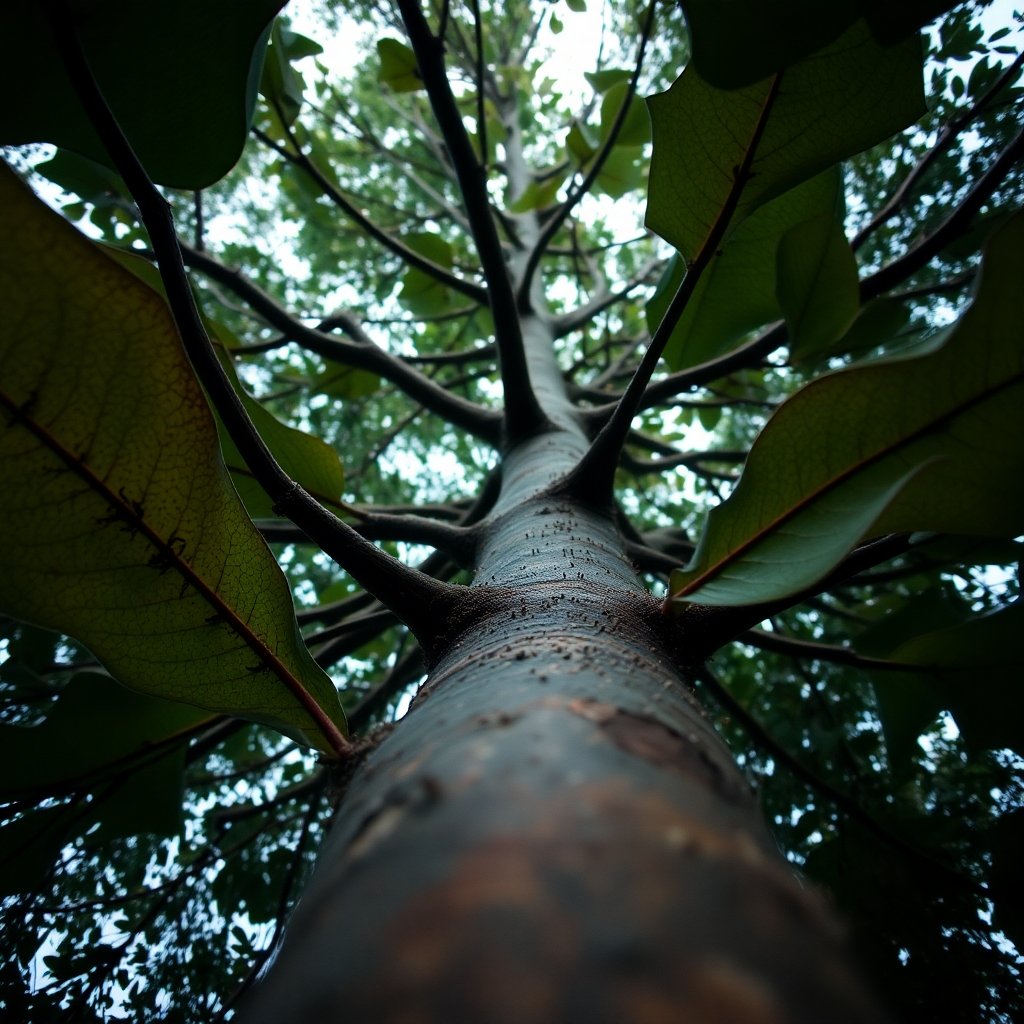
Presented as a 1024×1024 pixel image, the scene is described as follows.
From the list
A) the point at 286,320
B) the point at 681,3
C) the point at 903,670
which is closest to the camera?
the point at 681,3

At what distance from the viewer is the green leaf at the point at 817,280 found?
1.06 m

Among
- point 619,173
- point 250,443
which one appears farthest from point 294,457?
point 619,173

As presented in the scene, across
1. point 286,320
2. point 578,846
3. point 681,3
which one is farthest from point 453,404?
point 578,846

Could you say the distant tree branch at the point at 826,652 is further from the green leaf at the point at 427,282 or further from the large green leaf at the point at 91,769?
the green leaf at the point at 427,282

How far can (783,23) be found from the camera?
0.61 m

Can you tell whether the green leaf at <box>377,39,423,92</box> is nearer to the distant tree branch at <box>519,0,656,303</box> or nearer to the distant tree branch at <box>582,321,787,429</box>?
the distant tree branch at <box>519,0,656,303</box>

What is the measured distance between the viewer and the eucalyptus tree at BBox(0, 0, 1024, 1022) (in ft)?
0.76

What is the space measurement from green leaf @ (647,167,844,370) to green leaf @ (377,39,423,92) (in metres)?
1.31

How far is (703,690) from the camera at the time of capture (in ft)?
8.13

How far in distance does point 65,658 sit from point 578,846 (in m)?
2.14

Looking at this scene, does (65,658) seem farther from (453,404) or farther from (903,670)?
(903,670)

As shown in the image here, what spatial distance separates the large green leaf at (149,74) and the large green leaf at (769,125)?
47 cm

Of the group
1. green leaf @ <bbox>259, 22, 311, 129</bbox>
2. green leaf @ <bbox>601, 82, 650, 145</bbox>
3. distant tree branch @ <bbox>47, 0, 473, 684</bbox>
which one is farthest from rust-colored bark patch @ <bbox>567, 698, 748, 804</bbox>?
green leaf @ <bbox>601, 82, 650, 145</bbox>

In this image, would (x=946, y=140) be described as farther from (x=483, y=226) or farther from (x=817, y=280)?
(x=483, y=226)
